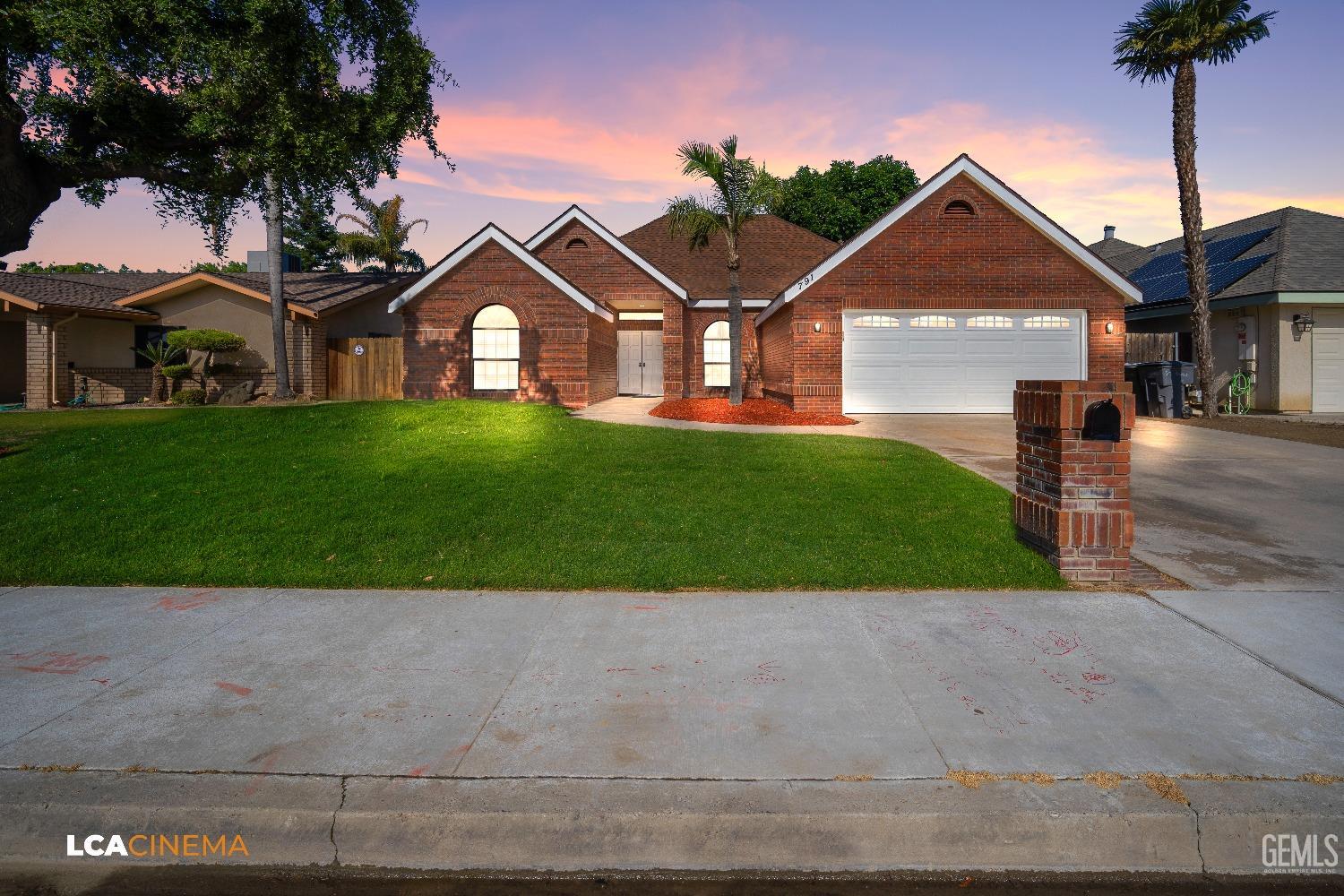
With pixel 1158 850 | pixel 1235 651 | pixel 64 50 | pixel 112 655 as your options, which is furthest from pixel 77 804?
pixel 64 50

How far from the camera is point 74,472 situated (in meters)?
8.98

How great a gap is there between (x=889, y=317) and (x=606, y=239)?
958 cm

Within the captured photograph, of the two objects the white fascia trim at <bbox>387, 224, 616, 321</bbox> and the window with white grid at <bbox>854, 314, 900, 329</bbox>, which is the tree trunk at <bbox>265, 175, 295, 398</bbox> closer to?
the white fascia trim at <bbox>387, 224, 616, 321</bbox>

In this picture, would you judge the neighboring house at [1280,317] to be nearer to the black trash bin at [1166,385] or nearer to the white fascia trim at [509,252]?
the black trash bin at [1166,385]

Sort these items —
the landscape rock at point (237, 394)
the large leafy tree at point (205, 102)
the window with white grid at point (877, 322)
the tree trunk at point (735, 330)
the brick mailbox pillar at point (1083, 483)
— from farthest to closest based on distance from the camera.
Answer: the landscape rock at point (237, 394)
the window with white grid at point (877, 322)
the tree trunk at point (735, 330)
the large leafy tree at point (205, 102)
the brick mailbox pillar at point (1083, 483)

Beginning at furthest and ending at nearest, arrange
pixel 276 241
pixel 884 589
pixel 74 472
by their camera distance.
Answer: pixel 276 241 → pixel 74 472 → pixel 884 589

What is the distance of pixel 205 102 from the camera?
11.0 meters

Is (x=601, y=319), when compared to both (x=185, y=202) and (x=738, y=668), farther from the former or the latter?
(x=738, y=668)

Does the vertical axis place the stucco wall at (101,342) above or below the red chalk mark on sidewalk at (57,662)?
above

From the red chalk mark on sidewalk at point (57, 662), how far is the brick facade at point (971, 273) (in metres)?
15.0

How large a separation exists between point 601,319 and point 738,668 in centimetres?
1803

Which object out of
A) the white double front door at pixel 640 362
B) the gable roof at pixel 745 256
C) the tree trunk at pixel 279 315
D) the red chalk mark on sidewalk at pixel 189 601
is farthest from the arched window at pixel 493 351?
the red chalk mark on sidewalk at pixel 189 601

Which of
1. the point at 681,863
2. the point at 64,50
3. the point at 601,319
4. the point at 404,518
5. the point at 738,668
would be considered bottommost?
the point at 681,863

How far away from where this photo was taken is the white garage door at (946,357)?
17469 mm
